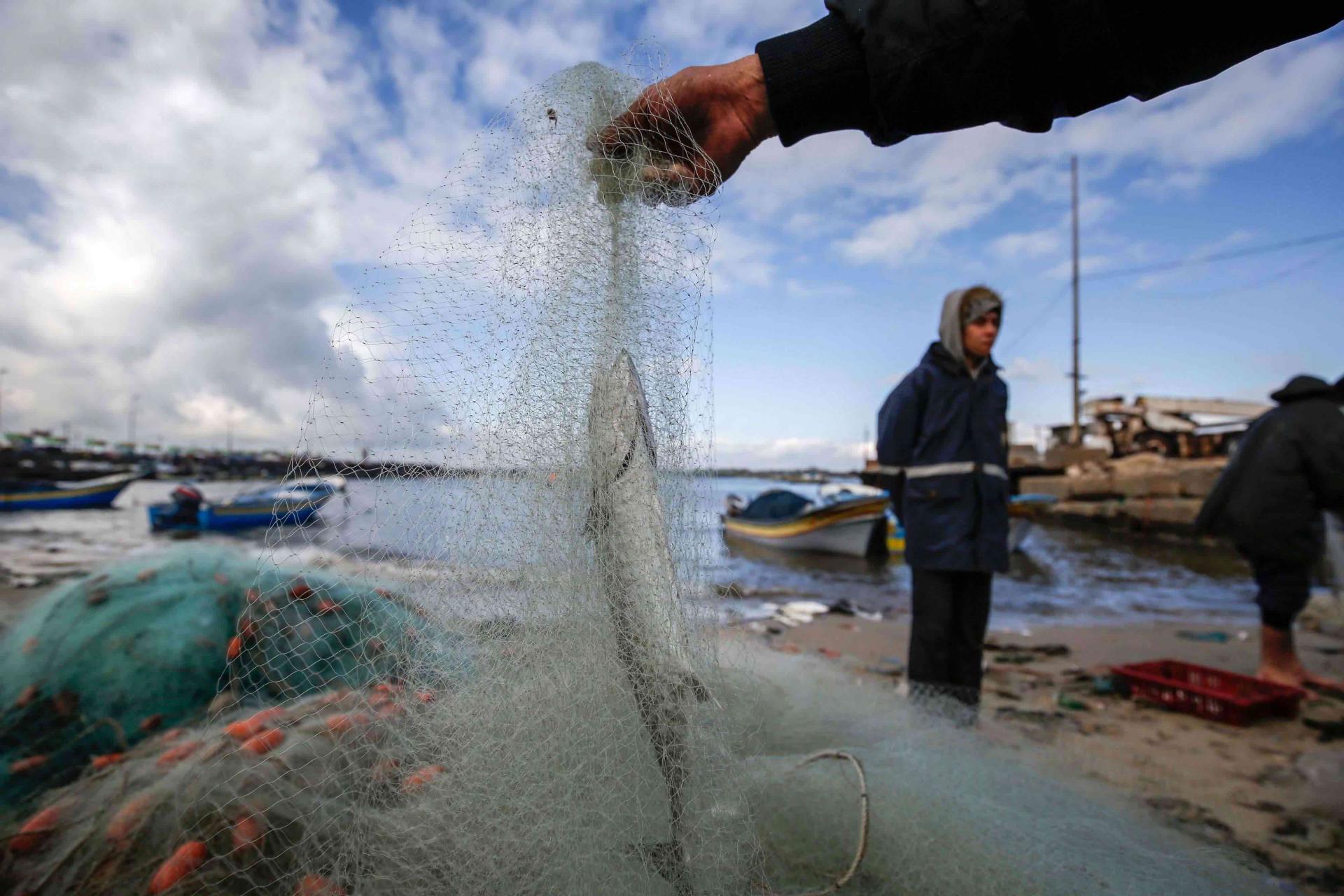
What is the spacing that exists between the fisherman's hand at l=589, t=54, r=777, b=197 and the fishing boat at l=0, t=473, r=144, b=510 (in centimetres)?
3337

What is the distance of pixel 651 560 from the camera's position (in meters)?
1.34

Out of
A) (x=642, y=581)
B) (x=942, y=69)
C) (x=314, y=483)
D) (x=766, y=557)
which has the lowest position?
(x=766, y=557)

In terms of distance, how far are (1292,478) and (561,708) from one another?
537 cm

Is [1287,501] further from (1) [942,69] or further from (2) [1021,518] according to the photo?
(2) [1021,518]

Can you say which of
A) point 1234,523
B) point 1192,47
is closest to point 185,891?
point 1192,47

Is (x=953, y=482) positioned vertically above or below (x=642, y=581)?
above

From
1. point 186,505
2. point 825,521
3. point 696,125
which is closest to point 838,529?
point 825,521

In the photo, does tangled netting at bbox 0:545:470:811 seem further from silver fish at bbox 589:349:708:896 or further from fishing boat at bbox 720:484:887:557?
fishing boat at bbox 720:484:887:557

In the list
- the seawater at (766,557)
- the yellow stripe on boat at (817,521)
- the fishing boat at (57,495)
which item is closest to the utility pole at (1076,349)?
the seawater at (766,557)

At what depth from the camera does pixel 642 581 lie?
133 cm

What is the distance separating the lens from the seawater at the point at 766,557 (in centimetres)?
146

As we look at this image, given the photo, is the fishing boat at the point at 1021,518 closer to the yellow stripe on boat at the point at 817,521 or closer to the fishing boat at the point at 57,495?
the yellow stripe on boat at the point at 817,521

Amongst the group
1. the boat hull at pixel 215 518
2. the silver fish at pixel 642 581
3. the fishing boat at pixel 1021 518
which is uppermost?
the silver fish at pixel 642 581

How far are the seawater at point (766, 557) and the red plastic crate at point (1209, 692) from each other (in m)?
2.73
